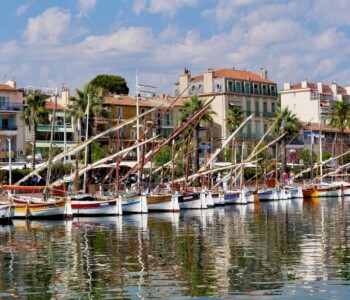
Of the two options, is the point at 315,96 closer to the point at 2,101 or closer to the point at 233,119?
the point at 233,119

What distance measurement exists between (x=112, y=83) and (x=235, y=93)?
100 feet

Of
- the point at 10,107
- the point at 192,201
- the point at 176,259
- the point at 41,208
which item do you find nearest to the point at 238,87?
the point at 10,107

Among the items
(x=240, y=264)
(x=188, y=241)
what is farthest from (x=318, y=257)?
(x=188, y=241)

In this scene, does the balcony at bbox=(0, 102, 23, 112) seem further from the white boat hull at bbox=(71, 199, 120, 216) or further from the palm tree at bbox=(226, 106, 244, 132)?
the white boat hull at bbox=(71, 199, 120, 216)

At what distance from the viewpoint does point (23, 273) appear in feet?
120

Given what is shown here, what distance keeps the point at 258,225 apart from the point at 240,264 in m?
24.8

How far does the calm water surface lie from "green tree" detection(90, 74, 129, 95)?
118 meters

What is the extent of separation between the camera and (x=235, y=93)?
167 meters

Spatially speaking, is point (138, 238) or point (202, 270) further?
point (138, 238)

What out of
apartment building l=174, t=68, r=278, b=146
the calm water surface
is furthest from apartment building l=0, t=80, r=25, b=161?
→ the calm water surface

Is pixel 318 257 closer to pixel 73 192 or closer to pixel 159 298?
pixel 159 298

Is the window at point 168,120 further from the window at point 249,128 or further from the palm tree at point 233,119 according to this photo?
the window at point 249,128

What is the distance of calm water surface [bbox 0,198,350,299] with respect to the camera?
103 ft

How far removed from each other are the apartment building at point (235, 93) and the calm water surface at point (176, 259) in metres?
97.0
